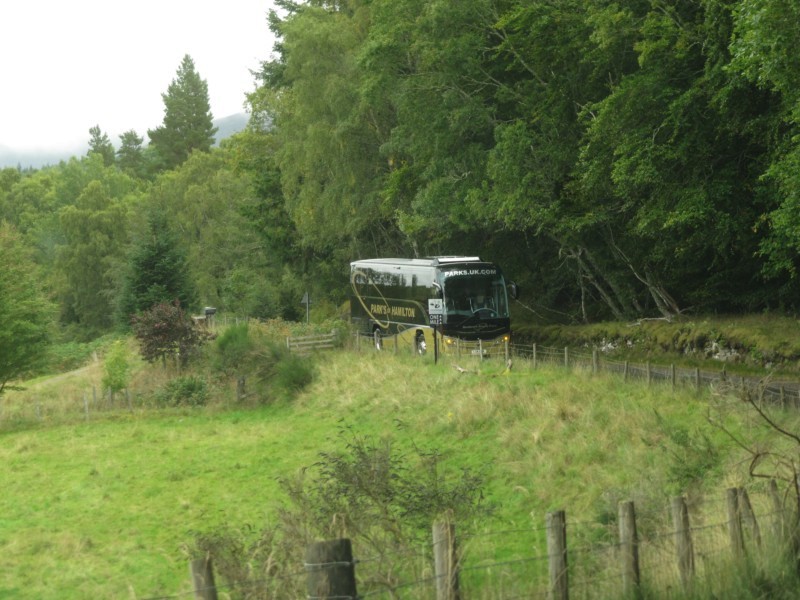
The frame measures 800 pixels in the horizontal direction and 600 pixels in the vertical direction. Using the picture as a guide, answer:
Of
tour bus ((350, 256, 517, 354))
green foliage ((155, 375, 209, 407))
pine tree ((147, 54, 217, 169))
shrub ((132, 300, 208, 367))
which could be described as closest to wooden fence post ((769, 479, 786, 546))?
tour bus ((350, 256, 517, 354))

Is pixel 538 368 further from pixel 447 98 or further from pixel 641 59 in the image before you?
pixel 447 98

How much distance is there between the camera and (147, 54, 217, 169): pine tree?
357 feet

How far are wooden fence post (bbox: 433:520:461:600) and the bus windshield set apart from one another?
75.9 ft

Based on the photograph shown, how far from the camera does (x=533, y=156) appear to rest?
1258 inches

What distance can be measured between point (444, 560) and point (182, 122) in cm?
10728

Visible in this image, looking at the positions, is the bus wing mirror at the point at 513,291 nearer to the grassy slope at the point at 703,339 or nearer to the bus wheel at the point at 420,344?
the bus wheel at the point at 420,344

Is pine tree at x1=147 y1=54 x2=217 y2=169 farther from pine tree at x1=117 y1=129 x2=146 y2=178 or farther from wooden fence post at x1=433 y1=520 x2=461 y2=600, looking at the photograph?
wooden fence post at x1=433 y1=520 x2=461 y2=600

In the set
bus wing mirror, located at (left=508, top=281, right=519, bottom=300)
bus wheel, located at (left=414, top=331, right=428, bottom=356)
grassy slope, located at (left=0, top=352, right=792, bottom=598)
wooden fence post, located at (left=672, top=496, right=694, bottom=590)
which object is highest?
bus wing mirror, located at (left=508, top=281, right=519, bottom=300)

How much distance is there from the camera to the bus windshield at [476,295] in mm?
31406

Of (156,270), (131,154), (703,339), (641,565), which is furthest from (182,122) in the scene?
(641,565)

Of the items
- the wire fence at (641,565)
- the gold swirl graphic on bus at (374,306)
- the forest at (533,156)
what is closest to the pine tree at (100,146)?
the forest at (533,156)

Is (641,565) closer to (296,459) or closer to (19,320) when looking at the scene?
(296,459)

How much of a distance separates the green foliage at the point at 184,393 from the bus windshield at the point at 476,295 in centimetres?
913

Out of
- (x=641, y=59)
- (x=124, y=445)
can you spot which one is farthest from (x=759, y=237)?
(x=124, y=445)
